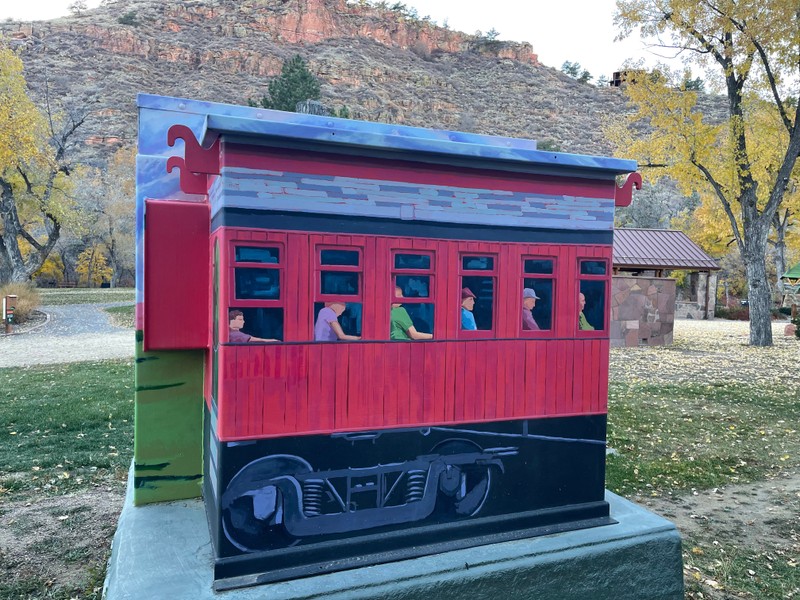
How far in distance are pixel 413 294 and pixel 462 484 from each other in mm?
1069

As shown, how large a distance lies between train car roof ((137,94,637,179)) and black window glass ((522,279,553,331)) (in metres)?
0.64

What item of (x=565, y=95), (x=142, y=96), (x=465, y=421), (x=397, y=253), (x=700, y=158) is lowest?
(x=465, y=421)

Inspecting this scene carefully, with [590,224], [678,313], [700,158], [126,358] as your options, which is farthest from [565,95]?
[590,224]

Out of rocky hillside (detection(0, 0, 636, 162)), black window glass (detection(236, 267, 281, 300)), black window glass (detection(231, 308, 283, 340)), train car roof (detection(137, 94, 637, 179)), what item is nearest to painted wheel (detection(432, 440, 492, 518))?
black window glass (detection(231, 308, 283, 340))

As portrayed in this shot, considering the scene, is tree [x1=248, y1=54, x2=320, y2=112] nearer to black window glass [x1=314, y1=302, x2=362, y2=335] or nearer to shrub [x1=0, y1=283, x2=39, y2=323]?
shrub [x1=0, y1=283, x2=39, y2=323]

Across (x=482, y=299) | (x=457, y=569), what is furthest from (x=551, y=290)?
(x=457, y=569)

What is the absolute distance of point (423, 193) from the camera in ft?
9.84

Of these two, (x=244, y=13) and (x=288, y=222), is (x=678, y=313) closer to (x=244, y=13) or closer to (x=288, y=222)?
(x=288, y=222)

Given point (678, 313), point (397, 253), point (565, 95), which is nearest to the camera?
point (397, 253)

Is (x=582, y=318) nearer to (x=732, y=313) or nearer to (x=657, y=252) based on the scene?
(x=657, y=252)

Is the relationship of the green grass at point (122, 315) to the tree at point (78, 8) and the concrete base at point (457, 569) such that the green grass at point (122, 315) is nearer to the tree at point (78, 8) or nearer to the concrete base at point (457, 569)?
the concrete base at point (457, 569)

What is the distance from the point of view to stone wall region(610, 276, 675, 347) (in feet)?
53.3

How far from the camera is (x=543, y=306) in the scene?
130 inches

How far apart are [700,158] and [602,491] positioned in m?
15.9
